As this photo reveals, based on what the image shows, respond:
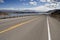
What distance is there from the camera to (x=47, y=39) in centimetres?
1214

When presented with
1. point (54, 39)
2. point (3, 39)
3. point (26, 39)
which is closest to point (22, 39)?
point (26, 39)

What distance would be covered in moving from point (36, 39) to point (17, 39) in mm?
1118

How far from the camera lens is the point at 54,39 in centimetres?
1235

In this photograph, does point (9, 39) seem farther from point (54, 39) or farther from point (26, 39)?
point (54, 39)

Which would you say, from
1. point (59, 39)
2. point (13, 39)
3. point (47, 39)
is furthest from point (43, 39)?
point (13, 39)

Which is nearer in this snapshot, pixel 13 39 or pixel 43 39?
pixel 13 39

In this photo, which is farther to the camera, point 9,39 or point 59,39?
point 59,39

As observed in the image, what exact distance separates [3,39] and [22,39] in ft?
3.42

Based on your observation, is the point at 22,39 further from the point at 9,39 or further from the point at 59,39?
the point at 59,39

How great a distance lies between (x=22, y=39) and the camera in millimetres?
11500

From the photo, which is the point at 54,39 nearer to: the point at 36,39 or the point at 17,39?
the point at 36,39

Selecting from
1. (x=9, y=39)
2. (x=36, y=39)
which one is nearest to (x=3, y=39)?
(x=9, y=39)

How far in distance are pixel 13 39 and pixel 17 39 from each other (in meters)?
0.24

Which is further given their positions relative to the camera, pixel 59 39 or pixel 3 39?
pixel 59 39
